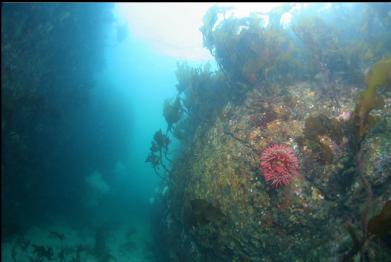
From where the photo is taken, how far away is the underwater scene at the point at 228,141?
17.0 ft

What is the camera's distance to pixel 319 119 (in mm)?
5359

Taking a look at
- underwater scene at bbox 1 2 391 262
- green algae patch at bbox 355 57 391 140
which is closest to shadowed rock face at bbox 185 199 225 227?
underwater scene at bbox 1 2 391 262

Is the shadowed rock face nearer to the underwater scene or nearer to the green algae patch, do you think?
the underwater scene

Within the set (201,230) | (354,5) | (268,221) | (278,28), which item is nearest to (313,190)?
(268,221)

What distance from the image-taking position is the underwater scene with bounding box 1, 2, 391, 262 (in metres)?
5.19

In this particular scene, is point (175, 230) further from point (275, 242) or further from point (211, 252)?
point (275, 242)

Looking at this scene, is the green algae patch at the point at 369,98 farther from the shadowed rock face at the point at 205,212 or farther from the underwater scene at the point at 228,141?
the shadowed rock face at the point at 205,212

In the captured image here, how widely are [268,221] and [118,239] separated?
9732 millimetres

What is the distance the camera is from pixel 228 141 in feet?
22.0

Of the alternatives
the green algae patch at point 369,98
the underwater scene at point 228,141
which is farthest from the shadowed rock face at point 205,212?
the green algae patch at point 369,98

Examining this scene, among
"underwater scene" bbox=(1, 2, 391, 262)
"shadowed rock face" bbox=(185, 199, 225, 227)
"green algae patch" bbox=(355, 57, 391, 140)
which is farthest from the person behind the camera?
"shadowed rock face" bbox=(185, 199, 225, 227)

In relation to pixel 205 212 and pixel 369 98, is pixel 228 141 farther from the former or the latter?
pixel 369 98

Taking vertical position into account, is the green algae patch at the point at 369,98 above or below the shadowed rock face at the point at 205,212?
above

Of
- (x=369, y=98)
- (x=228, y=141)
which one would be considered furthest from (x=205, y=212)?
(x=369, y=98)
